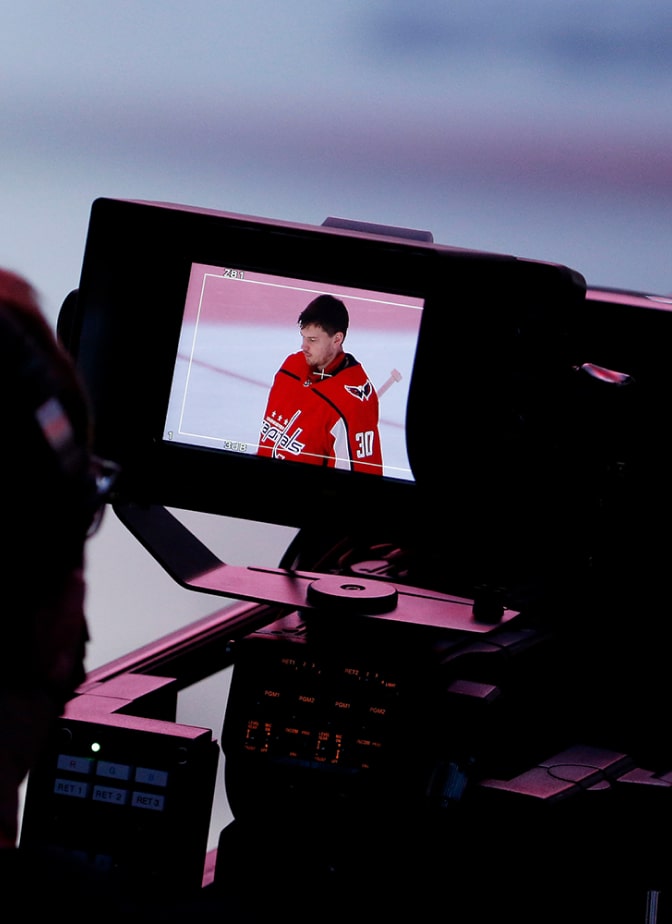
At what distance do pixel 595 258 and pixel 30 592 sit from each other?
6.53 feet

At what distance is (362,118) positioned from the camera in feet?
7.73

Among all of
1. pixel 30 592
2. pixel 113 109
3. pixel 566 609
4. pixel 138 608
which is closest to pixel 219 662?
pixel 138 608

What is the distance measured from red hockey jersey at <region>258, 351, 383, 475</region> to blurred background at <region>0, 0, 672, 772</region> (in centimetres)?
135

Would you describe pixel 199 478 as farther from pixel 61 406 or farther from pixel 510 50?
pixel 510 50

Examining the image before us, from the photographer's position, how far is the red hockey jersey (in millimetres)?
1115

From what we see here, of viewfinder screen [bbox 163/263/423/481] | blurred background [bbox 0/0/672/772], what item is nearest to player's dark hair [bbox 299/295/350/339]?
viewfinder screen [bbox 163/263/423/481]

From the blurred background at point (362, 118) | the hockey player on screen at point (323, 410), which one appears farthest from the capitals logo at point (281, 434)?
the blurred background at point (362, 118)

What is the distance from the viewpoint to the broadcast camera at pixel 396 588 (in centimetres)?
103

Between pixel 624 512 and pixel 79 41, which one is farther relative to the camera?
pixel 79 41

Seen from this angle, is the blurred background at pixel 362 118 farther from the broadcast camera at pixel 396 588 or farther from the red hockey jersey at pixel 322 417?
the red hockey jersey at pixel 322 417

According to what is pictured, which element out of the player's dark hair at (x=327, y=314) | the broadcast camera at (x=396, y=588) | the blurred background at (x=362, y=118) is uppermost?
the blurred background at (x=362, y=118)

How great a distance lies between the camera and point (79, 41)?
2398 mm

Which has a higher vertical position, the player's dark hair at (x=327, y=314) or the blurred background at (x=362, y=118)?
the blurred background at (x=362, y=118)

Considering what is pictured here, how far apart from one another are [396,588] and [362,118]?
4.83ft
